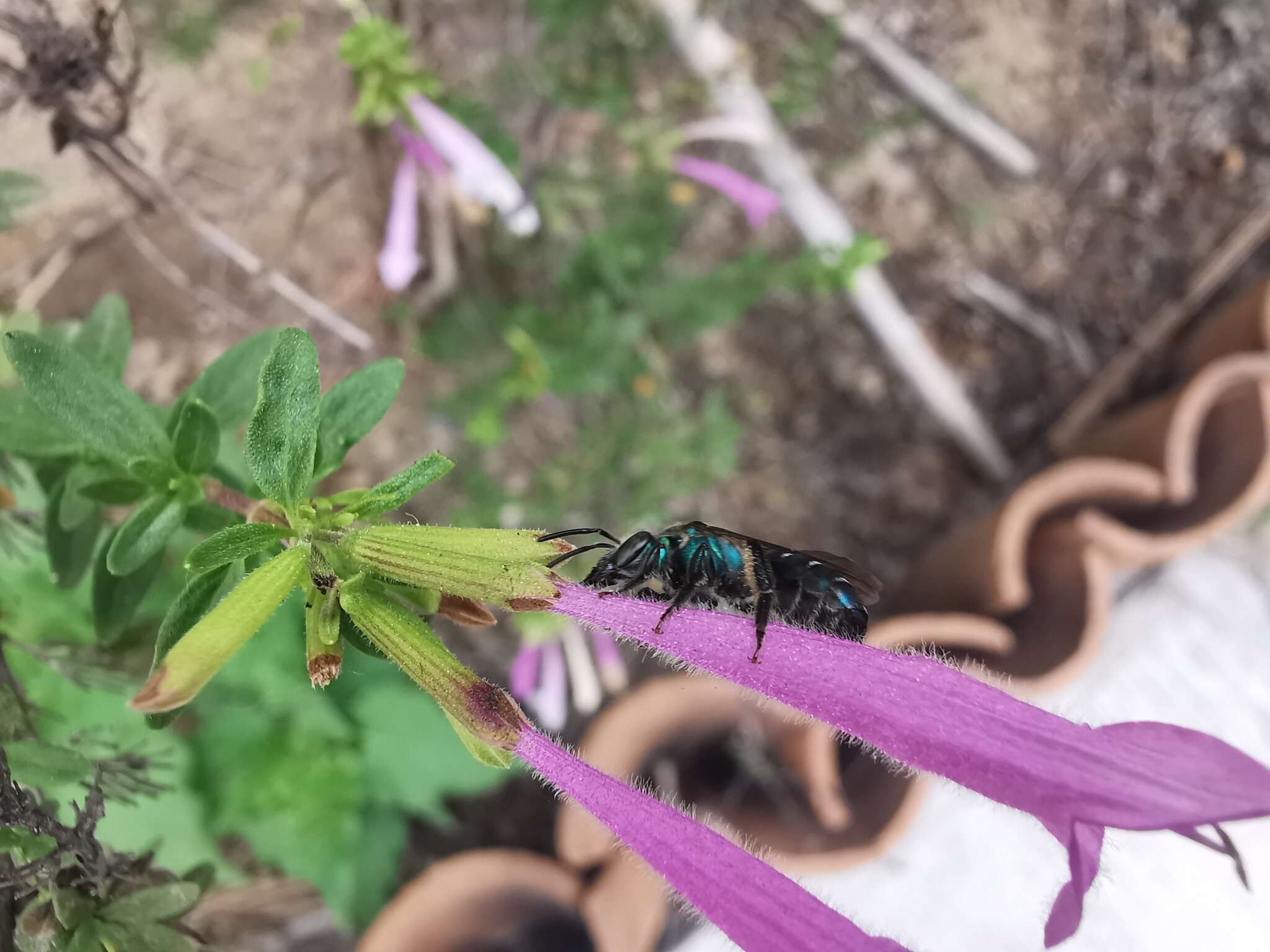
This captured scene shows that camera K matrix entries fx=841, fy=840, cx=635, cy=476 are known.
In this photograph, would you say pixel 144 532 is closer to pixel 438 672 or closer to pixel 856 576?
pixel 438 672

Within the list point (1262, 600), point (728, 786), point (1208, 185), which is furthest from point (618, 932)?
point (1208, 185)

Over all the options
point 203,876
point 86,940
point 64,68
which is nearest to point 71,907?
point 86,940

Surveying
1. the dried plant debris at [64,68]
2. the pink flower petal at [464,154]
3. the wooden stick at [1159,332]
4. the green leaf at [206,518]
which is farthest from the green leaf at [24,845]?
the wooden stick at [1159,332]

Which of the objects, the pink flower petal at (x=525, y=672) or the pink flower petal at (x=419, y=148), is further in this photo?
the pink flower petal at (x=525, y=672)

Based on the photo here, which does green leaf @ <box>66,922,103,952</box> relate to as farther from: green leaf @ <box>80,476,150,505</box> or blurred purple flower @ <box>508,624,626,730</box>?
blurred purple flower @ <box>508,624,626,730</box>

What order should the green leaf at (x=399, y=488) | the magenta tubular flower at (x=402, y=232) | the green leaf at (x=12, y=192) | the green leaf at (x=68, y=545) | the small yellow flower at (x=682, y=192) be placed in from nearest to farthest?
the green leaf at (x=399, y=488)
the green leaf at (x=68, y=545)
the green leaf at (x=12, y=192)
the magenta tubular flower at (x=402, y=232)
the small yellow flower at (x=682, y=192)

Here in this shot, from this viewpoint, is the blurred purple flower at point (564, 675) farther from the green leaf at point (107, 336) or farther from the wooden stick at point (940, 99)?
the wooden stick at point (940, 99)

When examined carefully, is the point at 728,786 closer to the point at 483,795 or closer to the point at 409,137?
the point at 483,795
